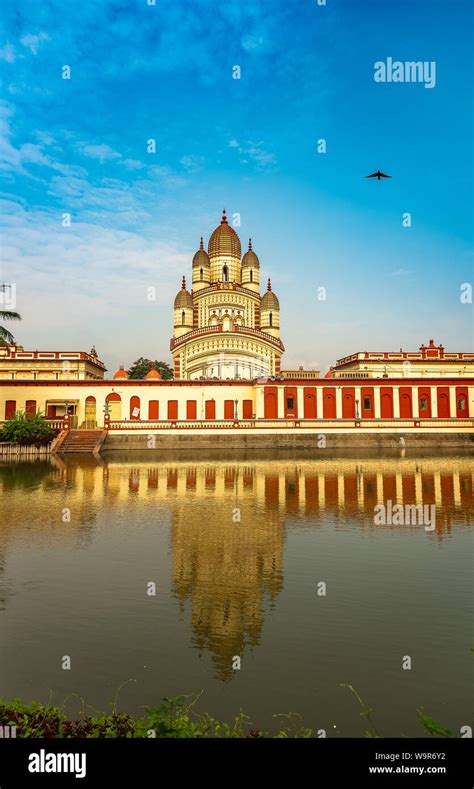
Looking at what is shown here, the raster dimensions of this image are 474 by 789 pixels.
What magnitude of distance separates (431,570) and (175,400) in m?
44.0

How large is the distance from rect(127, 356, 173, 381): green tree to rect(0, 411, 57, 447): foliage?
51.4 meters

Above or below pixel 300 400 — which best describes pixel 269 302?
above

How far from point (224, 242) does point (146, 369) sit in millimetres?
32306

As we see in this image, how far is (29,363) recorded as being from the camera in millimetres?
59062

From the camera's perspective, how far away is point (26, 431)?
4297 centimetres

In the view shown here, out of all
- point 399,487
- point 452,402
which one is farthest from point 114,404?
point 399,487

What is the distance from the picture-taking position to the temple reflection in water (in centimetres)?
1037

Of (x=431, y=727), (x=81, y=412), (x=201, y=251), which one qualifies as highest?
(x=201, y=251)

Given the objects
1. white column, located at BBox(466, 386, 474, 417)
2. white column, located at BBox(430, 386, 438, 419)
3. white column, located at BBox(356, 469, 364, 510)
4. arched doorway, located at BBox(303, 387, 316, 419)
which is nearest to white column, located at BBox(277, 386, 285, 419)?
arched doorway, located at BBox(303, 387, 316, 419)

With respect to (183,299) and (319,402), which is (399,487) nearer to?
(319,402)

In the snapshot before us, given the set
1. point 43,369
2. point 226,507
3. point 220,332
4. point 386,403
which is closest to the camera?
point 226,507

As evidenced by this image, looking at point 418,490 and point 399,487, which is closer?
point 418,490
